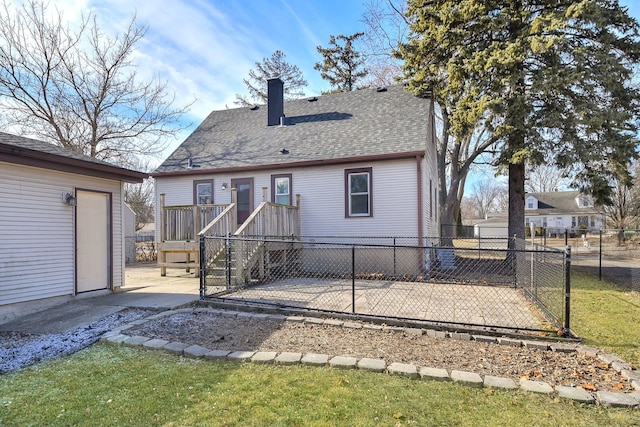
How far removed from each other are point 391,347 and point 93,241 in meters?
6.39

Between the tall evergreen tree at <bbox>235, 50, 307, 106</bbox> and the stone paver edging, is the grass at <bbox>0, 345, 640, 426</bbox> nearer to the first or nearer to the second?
the stone paver edging

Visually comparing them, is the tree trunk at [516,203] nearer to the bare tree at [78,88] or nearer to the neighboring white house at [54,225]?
the neighboring white house at [54,225]

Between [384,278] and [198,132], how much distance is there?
10088 mm

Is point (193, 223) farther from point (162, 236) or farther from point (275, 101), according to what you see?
point (275, 101)

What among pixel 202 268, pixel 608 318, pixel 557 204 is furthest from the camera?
pixel 557 204

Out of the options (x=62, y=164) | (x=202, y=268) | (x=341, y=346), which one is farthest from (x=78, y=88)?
(x=341, y=346)

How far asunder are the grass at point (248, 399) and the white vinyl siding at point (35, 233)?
2940 millimetres

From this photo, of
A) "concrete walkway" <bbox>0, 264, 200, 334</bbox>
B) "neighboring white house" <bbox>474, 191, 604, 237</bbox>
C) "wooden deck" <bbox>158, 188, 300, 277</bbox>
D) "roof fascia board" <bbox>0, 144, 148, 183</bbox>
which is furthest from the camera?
"neighboring white house" <bbox>474, 191, 604, 237</bbox>

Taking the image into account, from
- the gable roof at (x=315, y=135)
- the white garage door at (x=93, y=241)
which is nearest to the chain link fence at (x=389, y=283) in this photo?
the white garage door at (x=93, y=241)

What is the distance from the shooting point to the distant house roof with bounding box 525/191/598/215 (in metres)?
41.4

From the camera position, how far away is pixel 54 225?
6566 mm

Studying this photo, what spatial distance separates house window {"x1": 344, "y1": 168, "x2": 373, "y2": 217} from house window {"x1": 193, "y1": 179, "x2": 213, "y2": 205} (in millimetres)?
4979

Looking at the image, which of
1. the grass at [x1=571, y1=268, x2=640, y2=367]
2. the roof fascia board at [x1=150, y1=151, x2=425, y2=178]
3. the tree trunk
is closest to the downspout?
the roof fascia board at [x1=150, y1=151, x2=425, y2=178]

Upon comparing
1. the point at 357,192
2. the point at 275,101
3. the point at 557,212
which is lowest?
the point at 557,212
